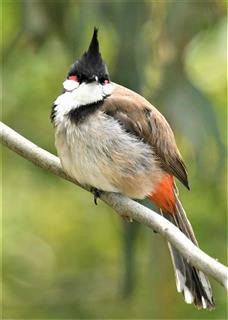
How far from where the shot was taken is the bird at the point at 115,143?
11.2ft

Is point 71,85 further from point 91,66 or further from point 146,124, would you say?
point 146,124

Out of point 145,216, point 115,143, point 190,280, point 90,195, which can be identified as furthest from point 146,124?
point 90,195

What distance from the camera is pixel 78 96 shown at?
11.5 ft

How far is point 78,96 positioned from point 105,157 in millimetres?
233

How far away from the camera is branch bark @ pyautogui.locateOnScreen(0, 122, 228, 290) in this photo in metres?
2.61

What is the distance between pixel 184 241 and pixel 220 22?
6.30 ft

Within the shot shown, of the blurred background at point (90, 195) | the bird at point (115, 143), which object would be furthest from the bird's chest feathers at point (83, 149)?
the blurred background at point (90, 195)

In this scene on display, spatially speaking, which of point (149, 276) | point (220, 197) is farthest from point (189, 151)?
point (149, 276)

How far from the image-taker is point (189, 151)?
4.36 meters

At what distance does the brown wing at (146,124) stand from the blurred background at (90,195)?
1.13 feet

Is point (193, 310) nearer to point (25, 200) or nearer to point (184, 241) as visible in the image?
point (25, 200)

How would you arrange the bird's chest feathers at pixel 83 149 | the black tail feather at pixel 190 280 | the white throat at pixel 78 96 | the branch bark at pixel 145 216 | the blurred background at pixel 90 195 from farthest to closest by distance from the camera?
the blurred background at pixel 90 195 → the black tail feather at pixel 190 280 → the white throat at pixel 78 96 → the bird's chest feathers at pixel 83 149 → the branch bark at pixel 145 216

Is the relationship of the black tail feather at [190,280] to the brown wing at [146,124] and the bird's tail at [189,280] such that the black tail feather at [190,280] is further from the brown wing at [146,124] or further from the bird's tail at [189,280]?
the brown wing at [146,124]

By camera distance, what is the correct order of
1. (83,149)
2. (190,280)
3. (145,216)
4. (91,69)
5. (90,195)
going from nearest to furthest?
(145,216), (83,149), (91,69), (190,280), (90,195)
